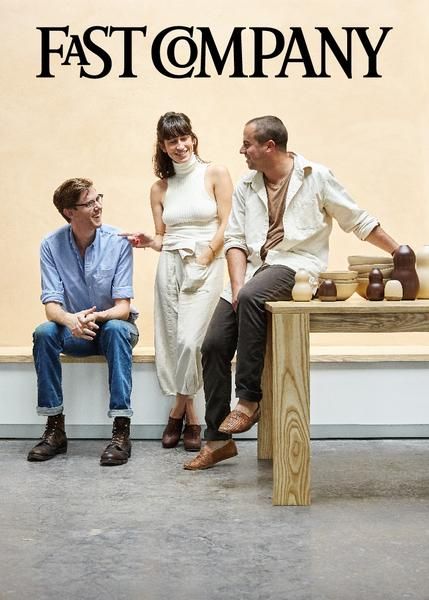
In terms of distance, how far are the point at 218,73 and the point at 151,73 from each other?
402 millimetres

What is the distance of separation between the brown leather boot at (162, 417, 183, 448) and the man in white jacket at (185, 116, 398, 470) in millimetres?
489

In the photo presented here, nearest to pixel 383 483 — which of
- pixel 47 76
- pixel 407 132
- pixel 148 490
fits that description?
pixel 148 490

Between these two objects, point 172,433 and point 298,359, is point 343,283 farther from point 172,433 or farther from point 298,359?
point 172,433

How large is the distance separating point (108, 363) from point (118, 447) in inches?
14.9

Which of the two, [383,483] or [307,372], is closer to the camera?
[307,372]

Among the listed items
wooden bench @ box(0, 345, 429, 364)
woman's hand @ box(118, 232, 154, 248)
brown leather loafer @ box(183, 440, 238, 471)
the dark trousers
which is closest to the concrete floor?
brown leather loafer @ box(183, 440, 238, 471)

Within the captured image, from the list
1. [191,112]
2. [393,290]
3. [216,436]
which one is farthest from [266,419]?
[191,112]

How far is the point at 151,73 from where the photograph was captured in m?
5.83

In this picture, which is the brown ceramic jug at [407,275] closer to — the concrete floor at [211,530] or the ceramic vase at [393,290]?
the ceramic vase at [393,290]

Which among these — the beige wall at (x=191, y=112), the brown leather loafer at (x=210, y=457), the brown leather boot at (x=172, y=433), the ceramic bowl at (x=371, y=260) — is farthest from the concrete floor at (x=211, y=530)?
the beige wall at (x=191, y=112)

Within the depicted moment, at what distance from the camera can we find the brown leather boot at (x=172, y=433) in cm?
443

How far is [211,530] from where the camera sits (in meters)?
3.04

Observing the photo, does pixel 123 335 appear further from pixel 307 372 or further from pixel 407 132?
pixel 407 132

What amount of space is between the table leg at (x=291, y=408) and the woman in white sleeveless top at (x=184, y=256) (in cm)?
105
